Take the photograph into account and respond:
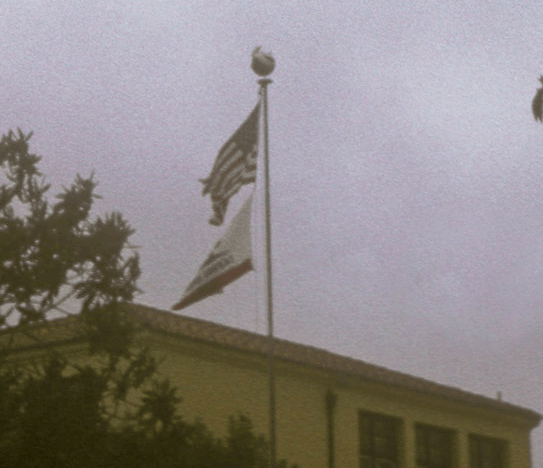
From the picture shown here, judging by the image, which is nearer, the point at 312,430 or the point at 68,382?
the point at 68,382

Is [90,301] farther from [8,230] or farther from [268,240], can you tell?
[268,240]

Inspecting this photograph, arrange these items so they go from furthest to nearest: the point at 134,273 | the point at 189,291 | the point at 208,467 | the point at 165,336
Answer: the point at 165,336
the point at 208,467
the point at 189,291
the point at 134,273

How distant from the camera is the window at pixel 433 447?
95.3 feet

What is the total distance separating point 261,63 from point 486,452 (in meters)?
18.3

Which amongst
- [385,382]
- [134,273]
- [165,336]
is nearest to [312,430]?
[385,382]

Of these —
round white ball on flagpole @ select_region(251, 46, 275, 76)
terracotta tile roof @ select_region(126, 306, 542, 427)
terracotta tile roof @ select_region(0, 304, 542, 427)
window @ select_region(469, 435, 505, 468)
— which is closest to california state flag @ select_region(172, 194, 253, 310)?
round white ball on flagpole @ select_region(251, 46, 275, 76)

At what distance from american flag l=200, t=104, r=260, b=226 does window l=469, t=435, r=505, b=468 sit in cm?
1678

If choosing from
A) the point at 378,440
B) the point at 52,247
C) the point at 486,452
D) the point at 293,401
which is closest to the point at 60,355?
the point at 52,247

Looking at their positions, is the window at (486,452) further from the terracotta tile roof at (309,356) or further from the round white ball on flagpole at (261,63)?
the round white ball on flagpole at (261,63)

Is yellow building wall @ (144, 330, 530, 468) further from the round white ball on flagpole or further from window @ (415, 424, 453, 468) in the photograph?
the round white ball on flagpole

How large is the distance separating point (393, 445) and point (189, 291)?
14.1 meters

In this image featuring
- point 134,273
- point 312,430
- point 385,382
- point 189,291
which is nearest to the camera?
point 134,273

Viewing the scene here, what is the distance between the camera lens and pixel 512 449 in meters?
32.6

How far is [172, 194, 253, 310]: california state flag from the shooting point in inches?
604
